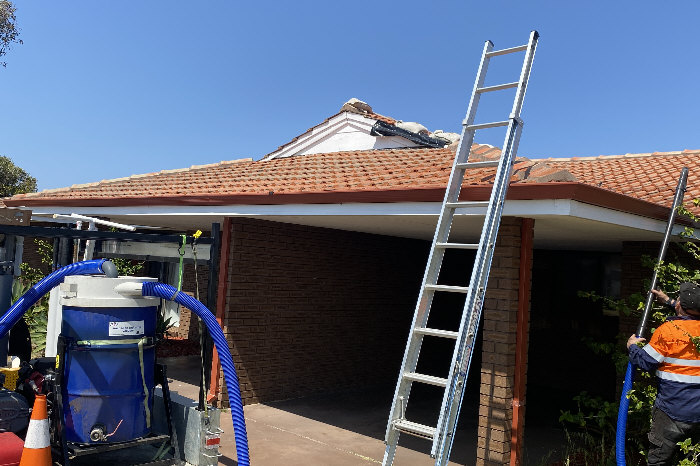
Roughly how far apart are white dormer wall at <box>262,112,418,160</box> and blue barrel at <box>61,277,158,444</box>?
9138mm

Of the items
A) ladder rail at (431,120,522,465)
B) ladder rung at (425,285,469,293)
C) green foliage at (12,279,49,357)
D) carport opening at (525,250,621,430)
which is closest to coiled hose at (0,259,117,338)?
ladder rung at (425,285,469,293)

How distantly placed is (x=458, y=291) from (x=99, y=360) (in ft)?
8.81

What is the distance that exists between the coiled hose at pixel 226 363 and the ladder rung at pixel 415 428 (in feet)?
3.62

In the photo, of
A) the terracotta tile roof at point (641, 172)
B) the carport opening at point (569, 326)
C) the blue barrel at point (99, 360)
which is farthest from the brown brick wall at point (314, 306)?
the blue barrel at point (99, 360)

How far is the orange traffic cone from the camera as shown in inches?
153

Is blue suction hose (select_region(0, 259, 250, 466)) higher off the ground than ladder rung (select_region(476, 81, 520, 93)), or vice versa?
ladder rung (select_region(476, 81, 520, 93))

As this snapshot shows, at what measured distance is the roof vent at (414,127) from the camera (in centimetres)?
1316

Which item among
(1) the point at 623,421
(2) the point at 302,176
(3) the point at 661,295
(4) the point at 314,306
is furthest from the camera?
(4) the point at 314,306

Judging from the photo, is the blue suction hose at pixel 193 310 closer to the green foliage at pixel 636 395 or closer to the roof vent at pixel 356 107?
the green foliage at pixel 636 395

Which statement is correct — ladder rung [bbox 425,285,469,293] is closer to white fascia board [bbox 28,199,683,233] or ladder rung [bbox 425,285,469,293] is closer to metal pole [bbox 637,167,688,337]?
white fascia board [bbox 28,199,683,233]

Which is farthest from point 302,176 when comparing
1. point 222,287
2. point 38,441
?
point 38,441

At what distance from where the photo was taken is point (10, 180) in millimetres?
28891

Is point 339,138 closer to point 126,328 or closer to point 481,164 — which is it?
point 481,164

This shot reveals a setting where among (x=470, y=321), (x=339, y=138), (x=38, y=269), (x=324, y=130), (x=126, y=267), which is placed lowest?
(x=38, y=269)
